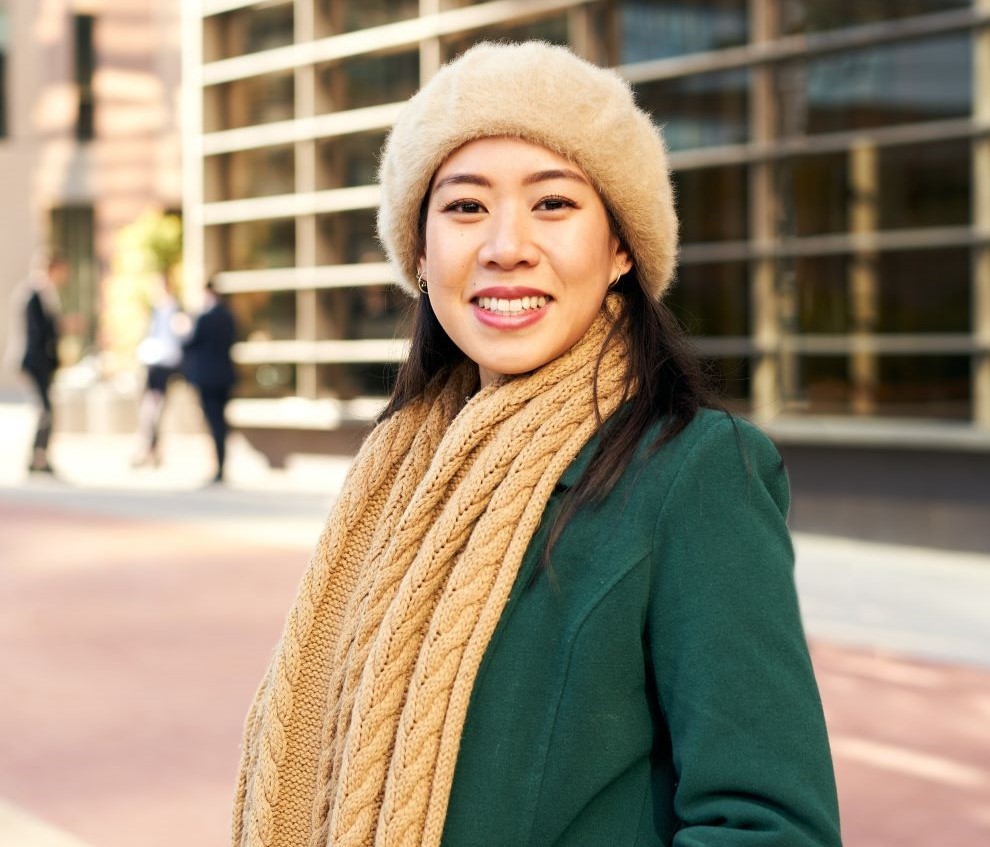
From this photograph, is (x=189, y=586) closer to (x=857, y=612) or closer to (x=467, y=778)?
(x=857, y=612)

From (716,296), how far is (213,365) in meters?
4.87

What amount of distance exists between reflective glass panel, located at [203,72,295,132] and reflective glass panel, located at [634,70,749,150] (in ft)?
15.3

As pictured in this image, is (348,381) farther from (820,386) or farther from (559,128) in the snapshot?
(559,128)

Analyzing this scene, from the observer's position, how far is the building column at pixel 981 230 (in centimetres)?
922

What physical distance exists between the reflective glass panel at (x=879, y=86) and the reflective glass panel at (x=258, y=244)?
5783mm

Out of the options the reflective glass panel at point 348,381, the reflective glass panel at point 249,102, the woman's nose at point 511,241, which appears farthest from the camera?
the reflective glass panel at point 249,102

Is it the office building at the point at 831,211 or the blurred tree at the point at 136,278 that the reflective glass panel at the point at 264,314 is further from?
the blurred tree at the point at 136,278

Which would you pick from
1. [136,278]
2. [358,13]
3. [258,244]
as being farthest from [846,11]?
[136,278]

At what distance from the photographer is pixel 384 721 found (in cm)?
175

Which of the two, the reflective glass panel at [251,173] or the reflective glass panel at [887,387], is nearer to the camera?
the reflective glass panel at [887,387]

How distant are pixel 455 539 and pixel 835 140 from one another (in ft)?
28.5

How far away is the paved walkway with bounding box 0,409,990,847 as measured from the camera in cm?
475

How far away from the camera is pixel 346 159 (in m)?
13.9

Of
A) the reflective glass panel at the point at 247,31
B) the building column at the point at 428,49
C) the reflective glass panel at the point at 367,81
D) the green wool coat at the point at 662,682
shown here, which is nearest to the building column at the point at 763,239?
the building column at the point at 428,49
